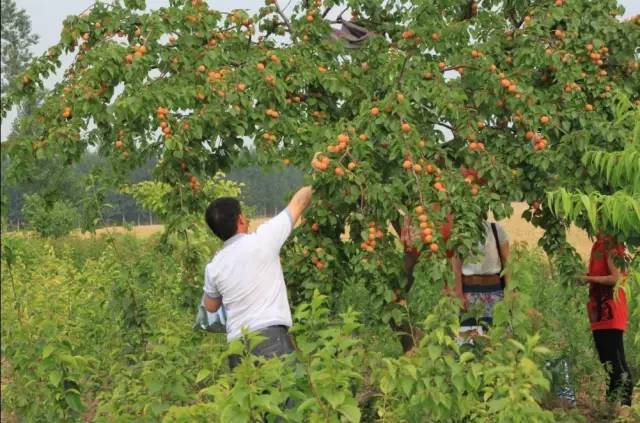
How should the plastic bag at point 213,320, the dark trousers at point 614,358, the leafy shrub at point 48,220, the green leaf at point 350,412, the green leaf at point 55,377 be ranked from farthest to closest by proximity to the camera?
1. the leafy shrub at point 48,220
2. the dark trousers at point 614,358
3. the plastic bag at point 213,320
4. the green leaf at point 55,377
5. the green leaf at point 350,412

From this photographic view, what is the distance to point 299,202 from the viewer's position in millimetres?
5398

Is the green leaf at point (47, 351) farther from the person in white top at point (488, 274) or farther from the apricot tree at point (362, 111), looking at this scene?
the person in white top at point (488, 274)

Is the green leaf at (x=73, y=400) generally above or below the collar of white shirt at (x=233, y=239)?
below

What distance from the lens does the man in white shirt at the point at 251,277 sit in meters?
4.98

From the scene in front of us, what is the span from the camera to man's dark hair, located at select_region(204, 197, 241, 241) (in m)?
5.02

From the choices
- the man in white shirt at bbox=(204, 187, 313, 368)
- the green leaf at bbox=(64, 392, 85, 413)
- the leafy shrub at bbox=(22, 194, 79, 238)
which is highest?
the leafy shrub at bbox=(22, 194, 79, 238)

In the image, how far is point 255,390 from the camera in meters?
4.04

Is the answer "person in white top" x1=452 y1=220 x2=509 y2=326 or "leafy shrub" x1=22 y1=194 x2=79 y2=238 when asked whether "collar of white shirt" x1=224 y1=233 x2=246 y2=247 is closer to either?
"person in white top" x1=452 y1=220 x2=509 y2=326

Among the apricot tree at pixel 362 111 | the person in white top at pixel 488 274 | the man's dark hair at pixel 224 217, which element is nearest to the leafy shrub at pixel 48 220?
the apricot tree at pixel 362 111

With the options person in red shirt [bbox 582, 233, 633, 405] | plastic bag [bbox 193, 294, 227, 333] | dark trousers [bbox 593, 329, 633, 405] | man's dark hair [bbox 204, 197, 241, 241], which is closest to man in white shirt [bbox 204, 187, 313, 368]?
man's dark hair [bbox 204, 197, 241, 241]

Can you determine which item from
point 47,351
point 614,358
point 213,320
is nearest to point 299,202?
point 213,320

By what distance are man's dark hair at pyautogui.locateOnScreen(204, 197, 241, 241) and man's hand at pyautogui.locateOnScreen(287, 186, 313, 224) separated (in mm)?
329

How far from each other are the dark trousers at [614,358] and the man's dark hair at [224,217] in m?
2.82

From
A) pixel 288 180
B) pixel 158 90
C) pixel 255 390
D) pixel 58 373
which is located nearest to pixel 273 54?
pixel 158 90
